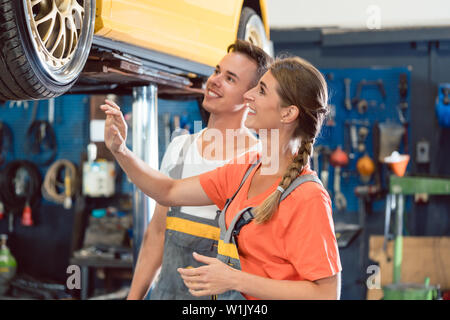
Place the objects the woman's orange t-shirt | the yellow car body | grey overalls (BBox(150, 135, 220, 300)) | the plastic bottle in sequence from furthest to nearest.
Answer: the plastic bottle < the yellow car body < grey overalls (BBox(150, 135, 220, 300)) < the woman's orange t-shirt

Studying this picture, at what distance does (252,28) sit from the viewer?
10.0 feet

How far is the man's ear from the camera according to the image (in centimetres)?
140

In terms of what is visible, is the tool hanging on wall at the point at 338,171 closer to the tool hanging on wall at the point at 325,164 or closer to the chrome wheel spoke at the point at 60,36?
the tool hanging on wall at the point at 325,164

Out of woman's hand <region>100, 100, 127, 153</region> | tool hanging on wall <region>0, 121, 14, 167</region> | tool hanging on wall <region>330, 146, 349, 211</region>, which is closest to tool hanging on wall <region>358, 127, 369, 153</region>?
tool hanging on wall <region>330, 146, 349, 211</region>

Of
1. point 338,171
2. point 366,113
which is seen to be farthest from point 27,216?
point 366,113

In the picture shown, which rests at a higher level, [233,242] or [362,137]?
[362,137]

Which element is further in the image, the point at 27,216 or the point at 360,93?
the point at 27,216

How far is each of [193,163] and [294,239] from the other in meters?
0.65

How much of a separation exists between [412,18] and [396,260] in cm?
221

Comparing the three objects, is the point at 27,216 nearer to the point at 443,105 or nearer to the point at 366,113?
the point at 366,113

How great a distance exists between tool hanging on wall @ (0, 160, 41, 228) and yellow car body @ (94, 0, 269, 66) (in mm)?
3746

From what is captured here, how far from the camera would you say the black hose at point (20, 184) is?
5.77m

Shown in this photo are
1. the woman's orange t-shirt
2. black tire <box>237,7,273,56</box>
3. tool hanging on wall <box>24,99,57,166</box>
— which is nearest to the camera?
the woman's orange t-shirt

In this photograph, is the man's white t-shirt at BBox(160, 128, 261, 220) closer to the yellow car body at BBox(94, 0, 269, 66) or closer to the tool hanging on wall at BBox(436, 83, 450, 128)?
the yellow car body at BBox(94, 0, 269, 66)
